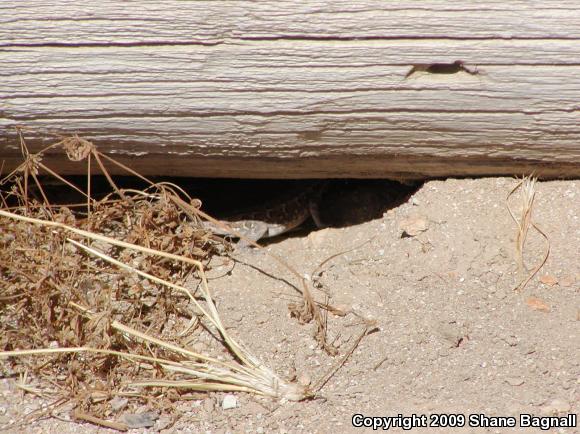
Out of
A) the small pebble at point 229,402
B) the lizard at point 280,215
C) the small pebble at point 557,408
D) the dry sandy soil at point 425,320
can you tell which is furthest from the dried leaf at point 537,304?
the lizard at point 280,215

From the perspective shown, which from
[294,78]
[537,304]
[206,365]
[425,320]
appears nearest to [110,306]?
[206,365]

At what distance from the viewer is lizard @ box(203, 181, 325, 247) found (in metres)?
5.13

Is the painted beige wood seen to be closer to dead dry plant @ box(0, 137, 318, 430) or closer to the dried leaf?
dead dry plant @ box(0, 137, 318, 430)

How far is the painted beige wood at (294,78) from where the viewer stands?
3178 millimetres

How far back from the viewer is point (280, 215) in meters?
5.30

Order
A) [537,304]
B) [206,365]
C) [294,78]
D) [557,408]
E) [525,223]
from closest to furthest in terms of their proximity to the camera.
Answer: [557,408] < [294,78] < [206,365] < [537,304] < [525,223]

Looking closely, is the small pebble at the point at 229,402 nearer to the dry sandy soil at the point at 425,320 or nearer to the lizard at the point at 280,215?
the dry sandy soil at the point at 425,320

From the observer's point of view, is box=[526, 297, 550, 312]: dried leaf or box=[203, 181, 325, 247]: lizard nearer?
box=[526, 297, 550, 312]: dried leaf

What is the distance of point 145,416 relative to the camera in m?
3.37

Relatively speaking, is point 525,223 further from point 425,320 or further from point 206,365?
point 206,365

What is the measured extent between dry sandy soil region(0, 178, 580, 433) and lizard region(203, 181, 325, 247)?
A: 68 cm

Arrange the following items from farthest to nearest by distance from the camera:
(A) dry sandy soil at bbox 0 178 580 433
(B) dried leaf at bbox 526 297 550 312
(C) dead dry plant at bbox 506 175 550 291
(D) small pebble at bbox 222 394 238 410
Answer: (C) dead dry plant at bbox 506 175 550 291 → (B) dried leaf at bbox 526 297 550 312 → (D) small pebble at bbox 222 394 238 410 → (A) dry sandy soil at bbox 0 178 580 433

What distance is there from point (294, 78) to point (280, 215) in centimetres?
206

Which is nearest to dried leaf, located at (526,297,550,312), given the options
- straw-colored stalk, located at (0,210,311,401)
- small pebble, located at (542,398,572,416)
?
small pebble, located at (542,398,572,416)
